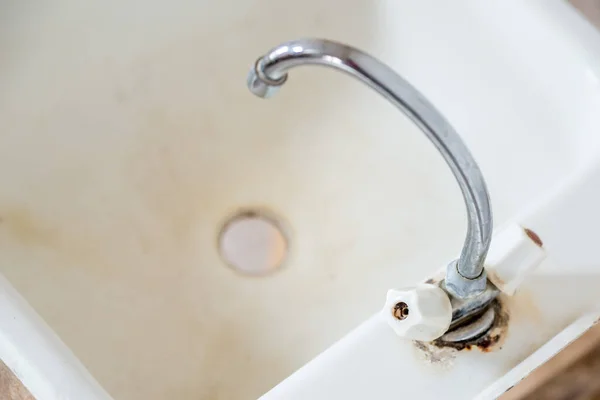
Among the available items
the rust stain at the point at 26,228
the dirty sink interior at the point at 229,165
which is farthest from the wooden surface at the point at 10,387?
the rust stain at the point at 26,228

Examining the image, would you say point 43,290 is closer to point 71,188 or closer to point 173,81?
point 71,188

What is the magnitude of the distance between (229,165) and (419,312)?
55 cm

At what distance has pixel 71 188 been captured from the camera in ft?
2.75

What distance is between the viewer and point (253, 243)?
3.14 feet

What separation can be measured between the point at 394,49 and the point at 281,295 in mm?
401

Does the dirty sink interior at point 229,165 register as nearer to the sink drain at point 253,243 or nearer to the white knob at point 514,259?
the sink drain at point 253,243

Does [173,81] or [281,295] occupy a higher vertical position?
[173,81]

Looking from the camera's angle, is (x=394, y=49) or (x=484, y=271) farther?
(x=394, y=49)

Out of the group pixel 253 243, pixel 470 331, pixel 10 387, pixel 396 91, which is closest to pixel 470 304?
pixel 470 331

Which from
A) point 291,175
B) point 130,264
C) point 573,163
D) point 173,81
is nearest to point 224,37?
point 173,81

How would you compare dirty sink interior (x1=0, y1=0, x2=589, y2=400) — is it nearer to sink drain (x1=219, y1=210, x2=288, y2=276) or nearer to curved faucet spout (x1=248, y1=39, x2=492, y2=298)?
sink drain (x1=219, y1=210, x2=288, y2=276)

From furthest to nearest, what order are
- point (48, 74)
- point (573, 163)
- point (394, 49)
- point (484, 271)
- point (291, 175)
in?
point (291, 175)
point (394, 49)
point (48, 74)
point (573, 163)
point (484, 271)

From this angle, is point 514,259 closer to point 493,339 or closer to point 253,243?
point 493,339

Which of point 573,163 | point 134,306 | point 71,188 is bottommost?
point 573,163
